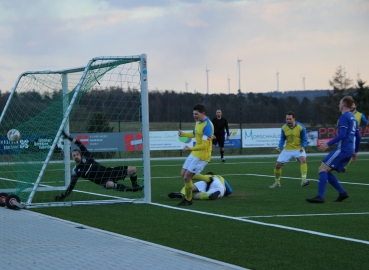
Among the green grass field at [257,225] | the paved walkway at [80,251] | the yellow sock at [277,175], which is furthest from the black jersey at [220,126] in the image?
the paved walkway at [80,251]

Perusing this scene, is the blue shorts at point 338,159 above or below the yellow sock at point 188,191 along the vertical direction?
above

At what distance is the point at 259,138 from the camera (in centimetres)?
3531

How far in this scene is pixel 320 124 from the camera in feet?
136

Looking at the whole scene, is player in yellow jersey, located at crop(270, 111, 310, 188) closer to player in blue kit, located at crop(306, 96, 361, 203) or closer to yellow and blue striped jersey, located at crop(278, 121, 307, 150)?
yellow and blue striped jersey, located at crop(278, 121, 307, 150)

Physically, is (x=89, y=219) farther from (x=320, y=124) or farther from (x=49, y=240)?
(x=320, y=124)

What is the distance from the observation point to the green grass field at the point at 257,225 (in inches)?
299

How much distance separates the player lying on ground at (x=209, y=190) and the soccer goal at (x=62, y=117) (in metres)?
0.84

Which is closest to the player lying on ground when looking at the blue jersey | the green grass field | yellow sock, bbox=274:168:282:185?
the green grass field

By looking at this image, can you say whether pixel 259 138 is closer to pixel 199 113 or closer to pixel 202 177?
pixel 202 177

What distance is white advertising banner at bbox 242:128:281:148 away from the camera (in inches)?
1379

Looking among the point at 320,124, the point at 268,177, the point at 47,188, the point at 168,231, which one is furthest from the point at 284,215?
the point at 320,124

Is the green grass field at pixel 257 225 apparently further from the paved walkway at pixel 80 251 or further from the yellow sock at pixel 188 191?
the paved walkway at pixel 80 251

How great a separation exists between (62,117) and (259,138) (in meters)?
22.5

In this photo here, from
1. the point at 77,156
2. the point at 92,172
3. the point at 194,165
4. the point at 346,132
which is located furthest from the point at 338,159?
the point at 77,156
